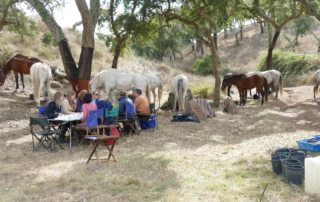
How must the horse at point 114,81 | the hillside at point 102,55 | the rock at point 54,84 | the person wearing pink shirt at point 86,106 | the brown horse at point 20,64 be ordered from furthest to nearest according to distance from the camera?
the hillside at point 102,55 < the rock at point 54,84 < the brown horse at point 20,64 < the horse at point 114,81 < the person wearing pink shirt at point 86,106

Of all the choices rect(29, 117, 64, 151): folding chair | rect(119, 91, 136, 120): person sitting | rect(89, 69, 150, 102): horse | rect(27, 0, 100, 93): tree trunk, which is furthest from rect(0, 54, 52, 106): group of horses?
rect(119, 91, 136, 120): person sitting

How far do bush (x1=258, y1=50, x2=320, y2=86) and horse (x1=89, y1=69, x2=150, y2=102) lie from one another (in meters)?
15.4

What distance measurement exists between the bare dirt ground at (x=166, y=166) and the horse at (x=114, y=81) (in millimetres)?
2351

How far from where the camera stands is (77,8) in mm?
15891

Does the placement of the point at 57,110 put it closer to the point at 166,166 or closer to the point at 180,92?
the point at 166,166

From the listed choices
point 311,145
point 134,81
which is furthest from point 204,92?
point 311,145

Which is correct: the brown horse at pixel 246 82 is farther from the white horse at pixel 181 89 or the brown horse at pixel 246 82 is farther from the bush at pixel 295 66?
the bush at pixel 295 66

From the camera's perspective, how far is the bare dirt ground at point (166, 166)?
276 inches

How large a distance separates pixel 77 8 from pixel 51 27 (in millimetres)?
1162

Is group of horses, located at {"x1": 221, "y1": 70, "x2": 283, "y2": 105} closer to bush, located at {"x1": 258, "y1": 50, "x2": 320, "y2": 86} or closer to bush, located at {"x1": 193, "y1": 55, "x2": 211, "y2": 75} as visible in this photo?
bush, located at {"x1": 258, "y1": 50, "x2": 320, "y2": 86}

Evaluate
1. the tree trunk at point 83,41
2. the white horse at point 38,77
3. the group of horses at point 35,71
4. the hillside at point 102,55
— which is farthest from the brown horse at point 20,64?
the tree trunk at point 83,41

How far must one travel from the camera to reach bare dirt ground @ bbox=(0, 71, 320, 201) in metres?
7.00

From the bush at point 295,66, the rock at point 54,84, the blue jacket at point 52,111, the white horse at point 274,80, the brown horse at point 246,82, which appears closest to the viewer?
the blue jacket at point 52,111

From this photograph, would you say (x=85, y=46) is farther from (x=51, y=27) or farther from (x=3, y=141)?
(x=3, y=141)
